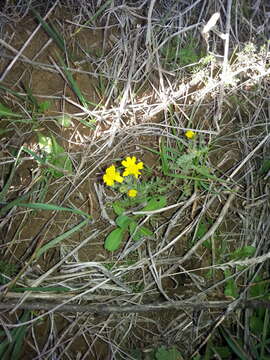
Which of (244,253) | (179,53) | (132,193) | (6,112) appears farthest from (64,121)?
(244,253)

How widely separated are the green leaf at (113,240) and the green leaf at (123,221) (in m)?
0.03

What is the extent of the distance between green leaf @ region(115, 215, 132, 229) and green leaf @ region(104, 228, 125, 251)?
31mm

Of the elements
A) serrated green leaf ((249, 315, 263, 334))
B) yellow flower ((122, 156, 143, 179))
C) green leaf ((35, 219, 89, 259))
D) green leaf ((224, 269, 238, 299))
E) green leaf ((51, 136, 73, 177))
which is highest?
green leaf ((51, 136, 73, 177))

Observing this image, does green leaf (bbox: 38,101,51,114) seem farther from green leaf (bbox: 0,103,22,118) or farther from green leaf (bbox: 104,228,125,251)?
green leaf (bbox: 104,228,125,251)

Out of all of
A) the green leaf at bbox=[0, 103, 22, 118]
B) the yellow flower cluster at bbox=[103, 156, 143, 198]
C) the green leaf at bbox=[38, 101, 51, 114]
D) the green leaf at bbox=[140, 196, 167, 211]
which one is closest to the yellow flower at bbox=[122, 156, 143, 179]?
the yellow flower cluster at bbox=[103, 156, 143, 198]

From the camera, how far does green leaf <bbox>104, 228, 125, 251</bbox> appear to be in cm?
155

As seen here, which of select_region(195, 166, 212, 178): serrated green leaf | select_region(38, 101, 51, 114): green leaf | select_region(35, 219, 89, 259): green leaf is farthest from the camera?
select_region(38, 101, 51, 114): green leaf

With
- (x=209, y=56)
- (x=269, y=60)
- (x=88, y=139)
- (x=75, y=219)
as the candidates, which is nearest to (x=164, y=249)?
(x=75, y=219)

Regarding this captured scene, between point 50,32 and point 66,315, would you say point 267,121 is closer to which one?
point 50,32

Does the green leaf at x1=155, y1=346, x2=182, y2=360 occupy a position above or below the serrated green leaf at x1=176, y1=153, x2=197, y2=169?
below

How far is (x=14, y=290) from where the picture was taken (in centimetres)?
148

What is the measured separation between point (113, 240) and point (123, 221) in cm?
12

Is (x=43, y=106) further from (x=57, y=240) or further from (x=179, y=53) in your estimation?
(x=179, y=53)

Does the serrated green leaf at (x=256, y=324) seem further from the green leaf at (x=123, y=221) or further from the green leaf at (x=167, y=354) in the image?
the green leaf at (x=123, y=221)
